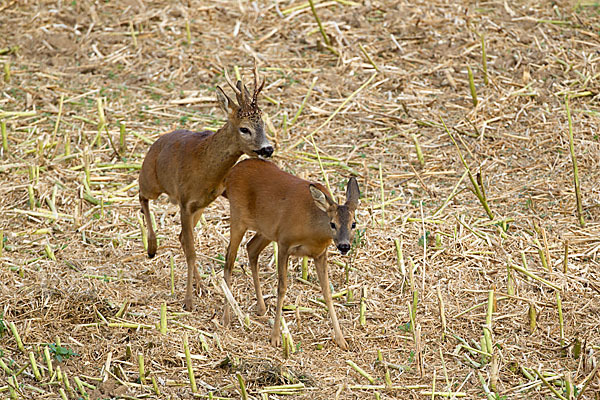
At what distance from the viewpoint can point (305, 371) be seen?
6836 mm

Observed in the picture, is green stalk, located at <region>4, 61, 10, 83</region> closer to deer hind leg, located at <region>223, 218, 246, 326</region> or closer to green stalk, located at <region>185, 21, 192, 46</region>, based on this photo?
green stalk, located at <region>185, 21, 192, 46</region>

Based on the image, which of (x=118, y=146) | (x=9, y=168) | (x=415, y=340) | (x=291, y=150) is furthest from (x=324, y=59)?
(x=415, y=340)

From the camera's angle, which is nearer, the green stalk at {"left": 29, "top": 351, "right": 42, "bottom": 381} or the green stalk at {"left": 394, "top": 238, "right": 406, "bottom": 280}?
the green stalk at {"left": 29, "top": 351, "right": 42, "bottom": 381}

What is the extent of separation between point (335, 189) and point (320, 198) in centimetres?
255

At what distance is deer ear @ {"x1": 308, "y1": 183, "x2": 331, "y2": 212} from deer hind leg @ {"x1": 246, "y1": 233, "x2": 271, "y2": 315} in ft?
2.97

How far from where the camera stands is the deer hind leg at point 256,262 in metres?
7.80

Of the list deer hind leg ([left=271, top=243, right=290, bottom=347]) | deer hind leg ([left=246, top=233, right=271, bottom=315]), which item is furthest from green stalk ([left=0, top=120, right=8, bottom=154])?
deer hind leg ([left=271, top=243, right=290, bottom=347])

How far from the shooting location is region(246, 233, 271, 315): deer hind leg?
7.80 meters

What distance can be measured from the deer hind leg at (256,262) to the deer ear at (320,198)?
0.90 m

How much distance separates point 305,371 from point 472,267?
7.24 ft

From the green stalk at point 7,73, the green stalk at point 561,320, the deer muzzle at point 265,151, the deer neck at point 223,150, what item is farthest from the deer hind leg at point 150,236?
the green stalk at point 7,73

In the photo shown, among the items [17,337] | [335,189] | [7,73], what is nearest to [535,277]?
[335,189]

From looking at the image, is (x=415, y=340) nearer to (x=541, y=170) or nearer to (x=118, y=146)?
(x=541, y=170)

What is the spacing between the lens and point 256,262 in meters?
7.89
